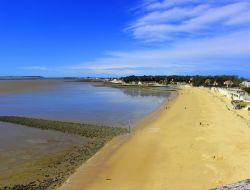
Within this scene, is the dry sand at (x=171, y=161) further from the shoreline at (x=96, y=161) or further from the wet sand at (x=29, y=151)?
the wet sand at (x=29, y=151)

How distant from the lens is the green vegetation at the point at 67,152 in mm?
13952

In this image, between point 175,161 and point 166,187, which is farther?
point 175,161

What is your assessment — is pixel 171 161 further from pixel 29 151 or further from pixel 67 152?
pixel 29 151

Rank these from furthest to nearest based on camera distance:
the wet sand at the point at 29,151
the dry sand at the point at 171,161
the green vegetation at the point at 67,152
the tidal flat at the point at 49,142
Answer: the wet sand at the point at 29,151
the tidal flat at the point at 49,142
the green vegetation at the point at 67,152
the dry sand at the point at 171,161

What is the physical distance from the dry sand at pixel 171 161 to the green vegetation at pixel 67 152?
1.90ft

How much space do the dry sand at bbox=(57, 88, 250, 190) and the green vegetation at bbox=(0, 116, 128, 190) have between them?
1.90 ft

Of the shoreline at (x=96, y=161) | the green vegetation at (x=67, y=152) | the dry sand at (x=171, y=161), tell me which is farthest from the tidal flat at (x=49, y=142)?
the dry sand at (x=171, y=161)

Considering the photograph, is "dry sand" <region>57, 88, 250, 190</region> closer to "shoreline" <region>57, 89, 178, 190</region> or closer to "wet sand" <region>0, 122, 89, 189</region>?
"shoreline" <region>57, 89, 178, 190</region>

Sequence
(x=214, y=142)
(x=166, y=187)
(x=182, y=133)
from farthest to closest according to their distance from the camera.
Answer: (x=182, y=133), (x=214, y=142), (x=166, y=187)

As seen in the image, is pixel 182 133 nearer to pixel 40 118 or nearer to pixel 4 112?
pixel 40 118

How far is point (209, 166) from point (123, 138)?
8.65 meters

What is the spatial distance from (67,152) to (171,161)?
5797 millimetres

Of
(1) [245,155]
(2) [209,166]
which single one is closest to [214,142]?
(1) [245,155]

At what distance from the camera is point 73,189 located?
1311cm
